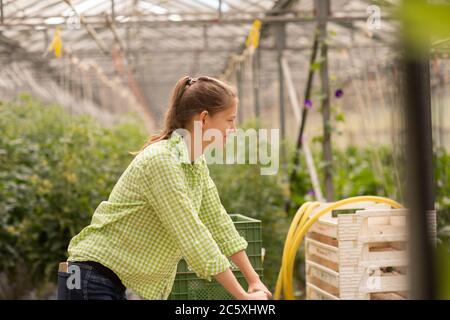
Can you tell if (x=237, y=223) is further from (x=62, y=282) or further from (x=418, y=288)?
(x=418, y=288)

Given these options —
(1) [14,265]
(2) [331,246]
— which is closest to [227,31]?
(1) [14,265]

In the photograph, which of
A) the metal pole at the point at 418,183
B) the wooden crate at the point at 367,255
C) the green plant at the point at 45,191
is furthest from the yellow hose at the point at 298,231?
the metal pole at the point at 418,183

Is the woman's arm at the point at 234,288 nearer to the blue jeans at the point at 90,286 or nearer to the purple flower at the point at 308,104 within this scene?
the blue jeans at the point at 90,286

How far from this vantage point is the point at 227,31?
37.4 feet

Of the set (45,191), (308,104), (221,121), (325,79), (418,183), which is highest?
(325,79)

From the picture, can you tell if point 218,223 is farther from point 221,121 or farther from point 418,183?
point 418,183

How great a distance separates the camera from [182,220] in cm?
177

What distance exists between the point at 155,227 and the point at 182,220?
178 millimetres

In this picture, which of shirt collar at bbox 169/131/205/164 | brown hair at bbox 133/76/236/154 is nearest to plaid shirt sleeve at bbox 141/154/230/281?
shirt collar at bbox 169/131/205/164

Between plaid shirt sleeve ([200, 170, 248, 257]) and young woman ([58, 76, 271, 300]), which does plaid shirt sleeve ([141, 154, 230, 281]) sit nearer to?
young woman ([58, 76, 271, 300])

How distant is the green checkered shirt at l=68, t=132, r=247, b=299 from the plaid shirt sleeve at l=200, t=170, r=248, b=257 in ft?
0.05

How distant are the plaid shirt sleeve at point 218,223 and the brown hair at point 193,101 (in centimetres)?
20

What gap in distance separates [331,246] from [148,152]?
1513 mm

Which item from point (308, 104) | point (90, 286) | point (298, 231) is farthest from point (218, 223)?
point (308, 104)
